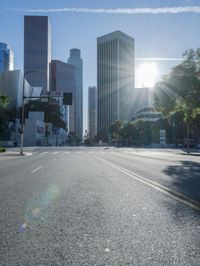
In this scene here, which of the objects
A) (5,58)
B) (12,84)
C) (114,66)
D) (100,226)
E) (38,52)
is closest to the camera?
(100,226)

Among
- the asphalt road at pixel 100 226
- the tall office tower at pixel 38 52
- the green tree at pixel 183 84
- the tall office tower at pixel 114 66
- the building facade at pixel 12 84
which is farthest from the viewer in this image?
the tall office tower at pixel 114 66

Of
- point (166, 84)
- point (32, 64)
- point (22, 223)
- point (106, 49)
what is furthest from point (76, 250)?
point (106, 49)

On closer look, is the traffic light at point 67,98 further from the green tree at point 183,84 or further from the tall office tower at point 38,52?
the tall office tower at point 38,52

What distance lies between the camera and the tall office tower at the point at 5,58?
151712 mm

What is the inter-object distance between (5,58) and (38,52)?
2895 cm

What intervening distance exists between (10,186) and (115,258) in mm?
7894

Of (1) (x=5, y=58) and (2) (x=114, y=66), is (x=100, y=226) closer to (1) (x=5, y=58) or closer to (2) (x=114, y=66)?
(1) (x=5, y=58)

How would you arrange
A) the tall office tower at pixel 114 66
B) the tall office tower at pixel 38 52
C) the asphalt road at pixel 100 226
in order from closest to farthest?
the asphalt road at pixel 100 226, the tall office tower at pixel 38 52, the tall office tower at pixel 114 66

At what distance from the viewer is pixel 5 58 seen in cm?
15775

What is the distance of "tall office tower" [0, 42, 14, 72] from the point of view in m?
152

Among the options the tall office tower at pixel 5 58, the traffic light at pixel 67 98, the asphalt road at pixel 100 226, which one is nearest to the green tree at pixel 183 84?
the traffic light at pixel 67 98

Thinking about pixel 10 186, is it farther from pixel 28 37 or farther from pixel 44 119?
pixel 28 37

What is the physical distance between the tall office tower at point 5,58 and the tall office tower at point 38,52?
38.9ft

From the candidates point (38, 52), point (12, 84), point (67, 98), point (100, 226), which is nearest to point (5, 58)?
point (38, 52)
